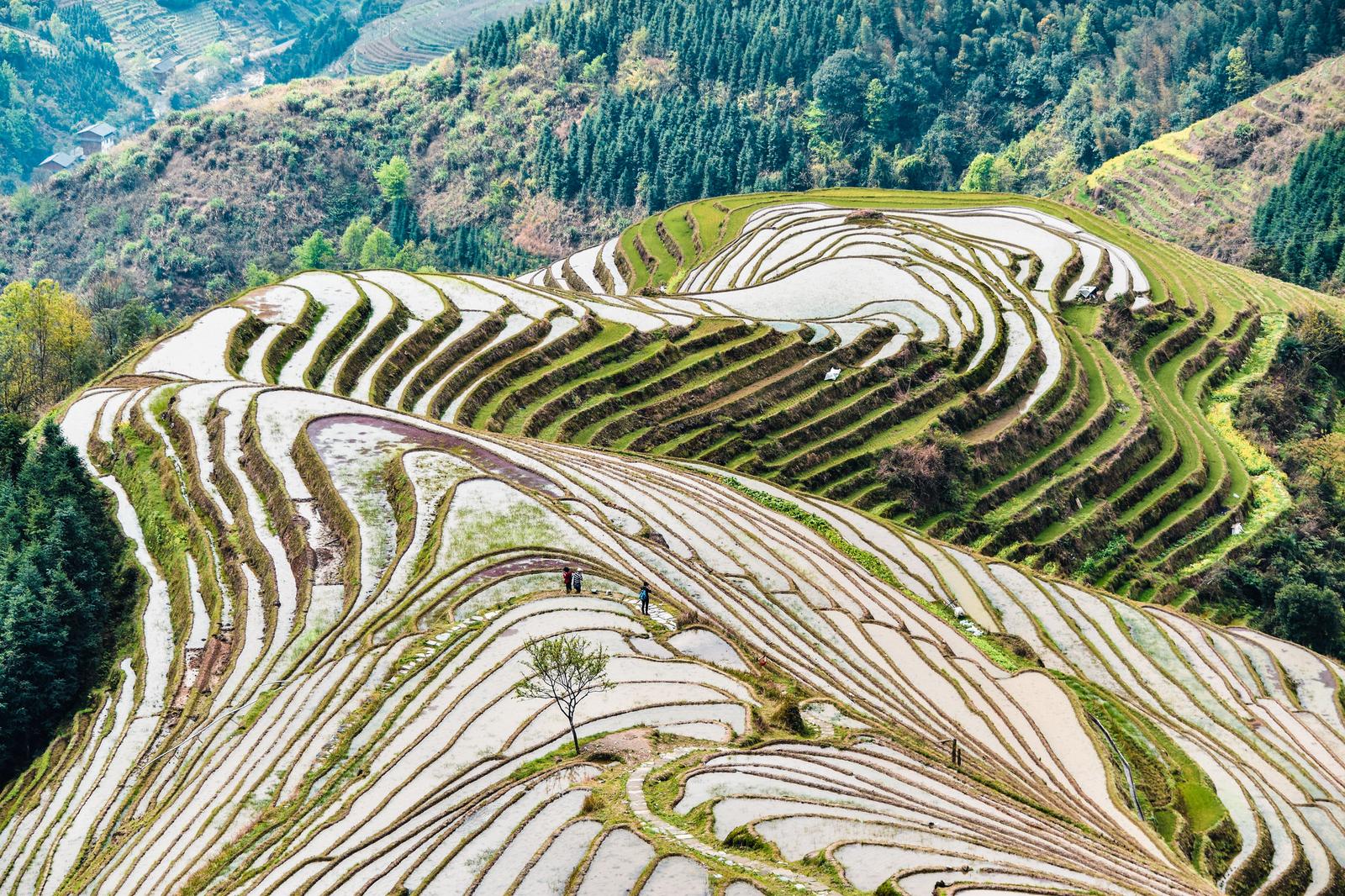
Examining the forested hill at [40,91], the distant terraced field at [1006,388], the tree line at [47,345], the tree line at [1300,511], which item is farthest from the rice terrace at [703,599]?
the forested hill at [40,91]

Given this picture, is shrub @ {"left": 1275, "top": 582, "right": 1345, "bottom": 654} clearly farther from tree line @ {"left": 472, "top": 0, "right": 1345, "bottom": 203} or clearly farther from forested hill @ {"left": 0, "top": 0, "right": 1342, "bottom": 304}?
tree line @ {"left": 472, "top": 0, "right": 1345, "bottom": 203}

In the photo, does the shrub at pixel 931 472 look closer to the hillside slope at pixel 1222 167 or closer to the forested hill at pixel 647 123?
the hillside slope at pixel 1222 167

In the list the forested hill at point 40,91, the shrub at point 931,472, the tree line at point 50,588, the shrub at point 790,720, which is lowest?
the forested hill at point 40,91

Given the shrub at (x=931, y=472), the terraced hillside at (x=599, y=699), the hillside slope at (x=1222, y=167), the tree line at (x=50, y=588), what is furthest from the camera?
the hillside slope at (x=1222, y=167)

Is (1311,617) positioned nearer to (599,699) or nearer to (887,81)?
(599,699)

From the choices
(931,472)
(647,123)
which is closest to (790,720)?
(931,472)

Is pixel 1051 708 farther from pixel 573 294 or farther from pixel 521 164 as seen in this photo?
pixel 521 164
